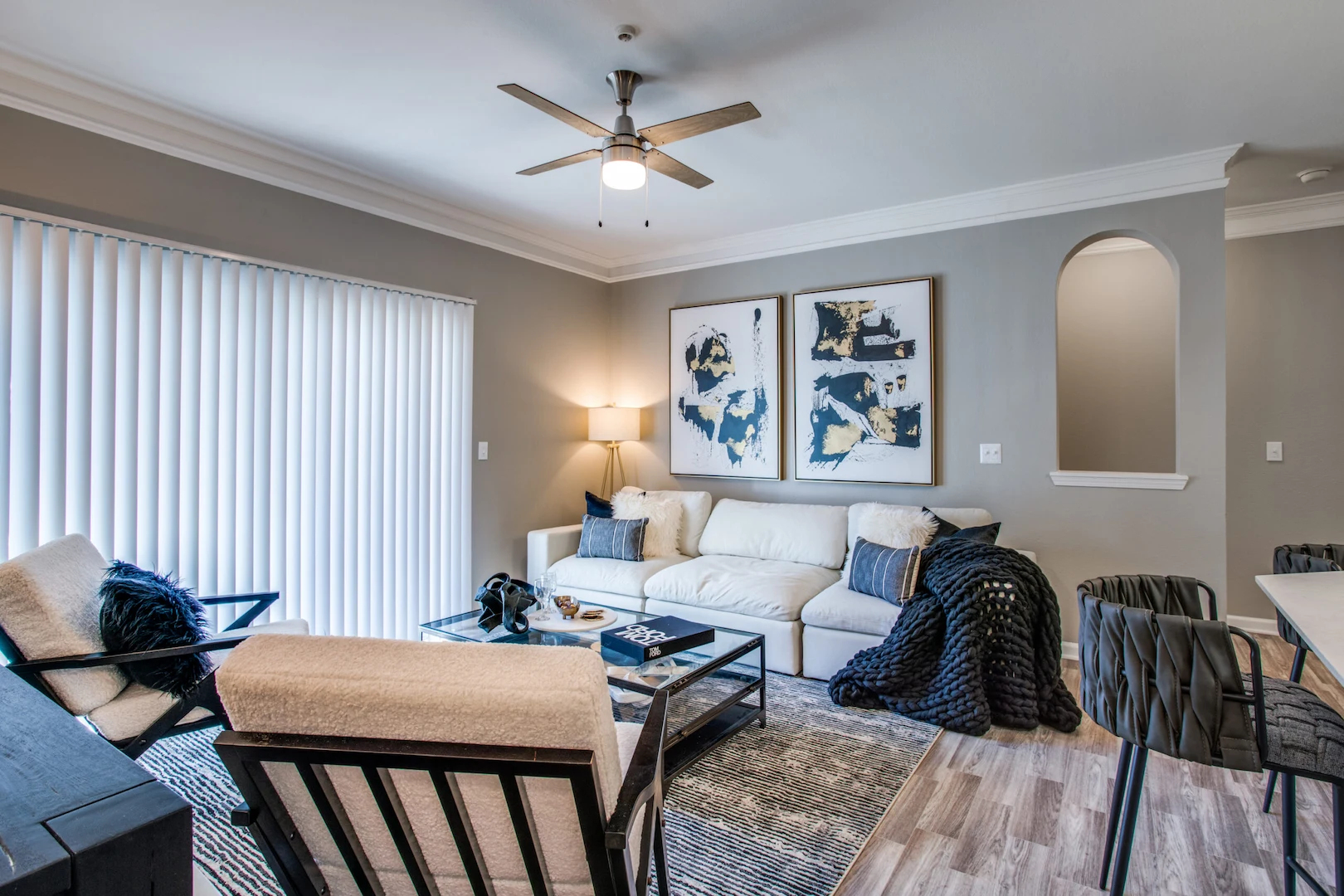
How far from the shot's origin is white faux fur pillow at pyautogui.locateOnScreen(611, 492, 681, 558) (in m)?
4.33

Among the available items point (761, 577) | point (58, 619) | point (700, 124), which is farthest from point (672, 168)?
point (58, 619)

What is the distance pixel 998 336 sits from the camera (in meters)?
3.77

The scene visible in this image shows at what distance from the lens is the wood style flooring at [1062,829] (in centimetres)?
182

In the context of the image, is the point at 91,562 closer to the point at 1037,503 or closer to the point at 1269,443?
the point at 1037,503

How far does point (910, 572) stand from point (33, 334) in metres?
3.73

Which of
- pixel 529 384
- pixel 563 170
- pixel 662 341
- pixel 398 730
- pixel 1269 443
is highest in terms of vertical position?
pixel 563 170

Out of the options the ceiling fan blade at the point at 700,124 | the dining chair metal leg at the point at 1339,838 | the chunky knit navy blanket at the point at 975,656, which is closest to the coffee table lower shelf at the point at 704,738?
the chunky knit navy blanket at the point at 975,656

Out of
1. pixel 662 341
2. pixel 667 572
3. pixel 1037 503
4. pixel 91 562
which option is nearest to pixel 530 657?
pixel 91 562

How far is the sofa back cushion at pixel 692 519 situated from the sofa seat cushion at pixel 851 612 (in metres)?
1.21

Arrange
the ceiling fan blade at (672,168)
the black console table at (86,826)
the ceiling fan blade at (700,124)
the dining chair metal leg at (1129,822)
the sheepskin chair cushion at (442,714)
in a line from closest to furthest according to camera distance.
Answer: the black console table at (86,826) < the sheepskin chair cushion at (442,714) < the dining chair metal leg at (1129,822) < the ceiling fan blade at (700,124) < the ceiling fan blade at (672,168)

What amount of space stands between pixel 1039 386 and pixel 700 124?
8.01 ft

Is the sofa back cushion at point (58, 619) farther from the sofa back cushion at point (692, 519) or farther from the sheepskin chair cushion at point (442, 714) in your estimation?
the sofa back cushion at point (692, 519)

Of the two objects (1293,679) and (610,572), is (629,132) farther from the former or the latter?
(1293,679)

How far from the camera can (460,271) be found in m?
4.09
